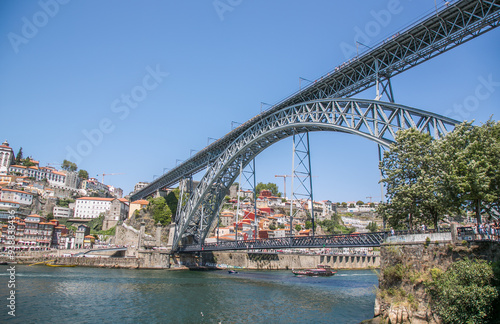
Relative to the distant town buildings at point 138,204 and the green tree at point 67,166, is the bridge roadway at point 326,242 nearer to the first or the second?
the distant town buildings at point 138,204

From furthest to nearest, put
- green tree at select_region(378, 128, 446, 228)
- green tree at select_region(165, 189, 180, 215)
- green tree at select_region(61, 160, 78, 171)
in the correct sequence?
1. green tree at select_region(61, 160, 78, 171)
2. green tree at select_region(165, 189, 180, 215)
3. green tree at select_region(378, 128, 446, 228)

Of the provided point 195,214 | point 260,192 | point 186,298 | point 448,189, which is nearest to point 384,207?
point 448,189

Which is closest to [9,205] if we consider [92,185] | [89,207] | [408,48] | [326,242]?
[89,207]

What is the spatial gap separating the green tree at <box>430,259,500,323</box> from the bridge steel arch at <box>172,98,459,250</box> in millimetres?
7234

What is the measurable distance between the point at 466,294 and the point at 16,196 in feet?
244

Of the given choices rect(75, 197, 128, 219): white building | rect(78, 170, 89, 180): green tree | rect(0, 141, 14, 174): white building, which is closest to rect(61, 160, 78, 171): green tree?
rect(78, 170, 89, 180): green tree

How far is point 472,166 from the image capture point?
1262cm

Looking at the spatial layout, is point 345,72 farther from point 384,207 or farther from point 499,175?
point 499,175

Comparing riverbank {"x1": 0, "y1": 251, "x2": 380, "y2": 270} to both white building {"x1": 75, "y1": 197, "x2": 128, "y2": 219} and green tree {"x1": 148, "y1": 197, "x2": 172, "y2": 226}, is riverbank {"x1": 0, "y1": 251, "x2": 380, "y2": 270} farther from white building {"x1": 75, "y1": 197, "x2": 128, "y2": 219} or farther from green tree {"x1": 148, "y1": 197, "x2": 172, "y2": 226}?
white building {"x1": 75, "y1": 197, "x2": 128, "y2": 219}

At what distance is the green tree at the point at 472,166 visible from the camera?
41.8ft

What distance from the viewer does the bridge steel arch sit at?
1802 centimetres

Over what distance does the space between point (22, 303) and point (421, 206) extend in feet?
65.9

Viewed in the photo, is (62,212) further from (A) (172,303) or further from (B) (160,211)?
(A) (172,303)

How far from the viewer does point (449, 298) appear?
10617 millimetres
